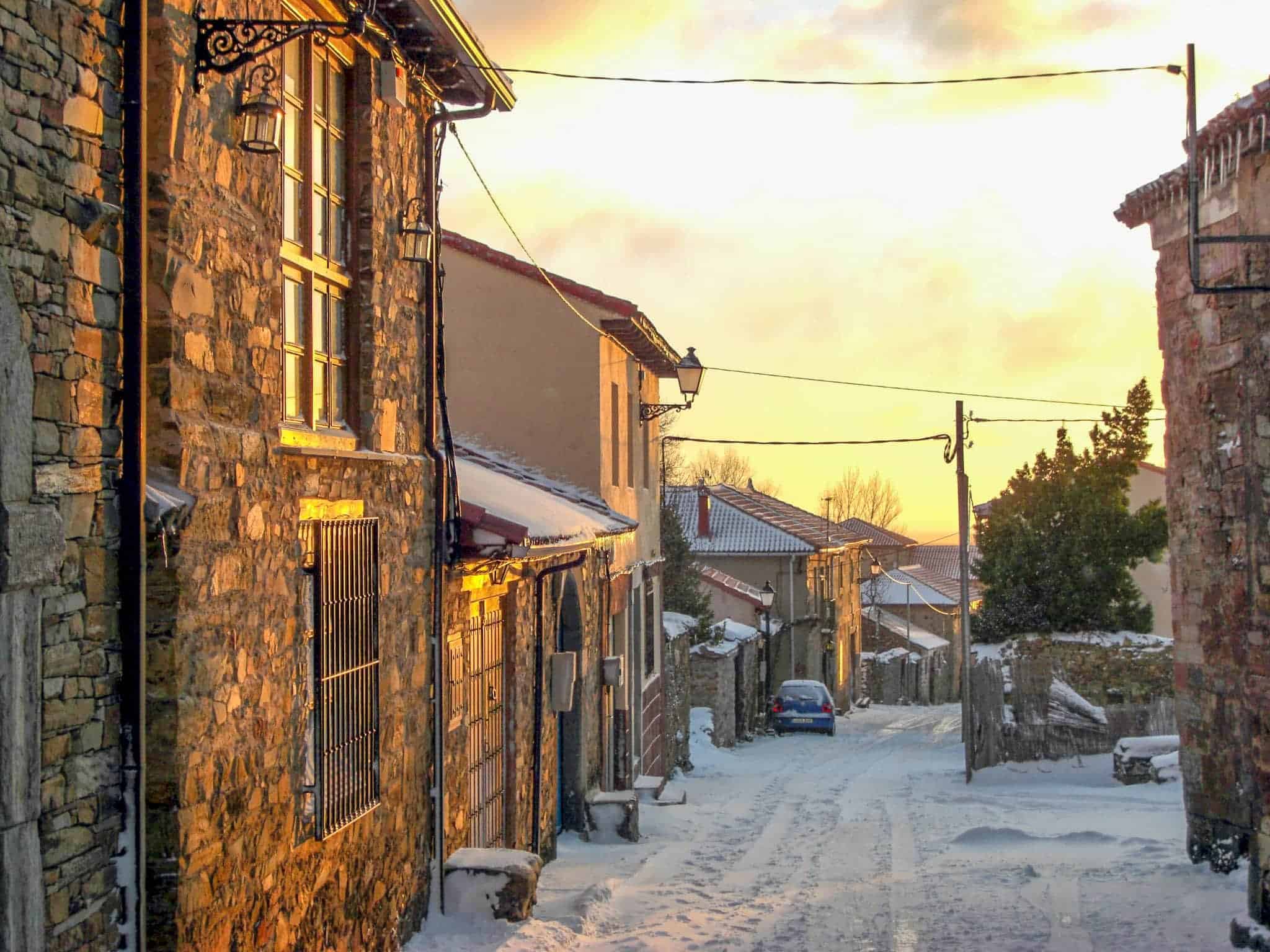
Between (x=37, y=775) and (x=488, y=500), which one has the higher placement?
(x=488, y=500)

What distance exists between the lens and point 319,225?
7.05 metres

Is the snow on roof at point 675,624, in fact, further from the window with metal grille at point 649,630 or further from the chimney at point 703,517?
the chimney at point 703,517

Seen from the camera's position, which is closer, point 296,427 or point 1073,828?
point 296,427

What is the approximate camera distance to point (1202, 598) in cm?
1083

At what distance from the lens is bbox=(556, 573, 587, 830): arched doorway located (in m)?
13.2

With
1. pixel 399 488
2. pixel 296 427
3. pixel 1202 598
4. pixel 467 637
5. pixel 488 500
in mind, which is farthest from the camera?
pixel 1202 598

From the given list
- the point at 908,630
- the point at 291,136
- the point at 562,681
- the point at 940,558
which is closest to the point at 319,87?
the point at 291,136

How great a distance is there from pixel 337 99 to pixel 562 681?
19.4 feet

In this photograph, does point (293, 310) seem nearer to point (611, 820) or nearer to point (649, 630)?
point (611, 820)

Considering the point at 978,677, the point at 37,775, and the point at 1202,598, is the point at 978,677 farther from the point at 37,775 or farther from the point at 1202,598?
the point at 37,775

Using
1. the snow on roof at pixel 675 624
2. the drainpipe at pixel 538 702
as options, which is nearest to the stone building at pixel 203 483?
the drainpipe at pixel 538 702

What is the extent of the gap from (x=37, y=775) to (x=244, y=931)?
5.48ft

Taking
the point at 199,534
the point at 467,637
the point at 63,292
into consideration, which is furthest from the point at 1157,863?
the point at 63,292

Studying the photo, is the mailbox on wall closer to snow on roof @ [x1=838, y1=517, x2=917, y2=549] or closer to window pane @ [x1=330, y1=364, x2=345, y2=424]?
window pane @ [x1=330, y1=364, x2=345, y2=424]
